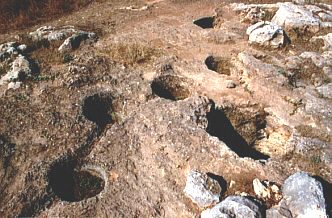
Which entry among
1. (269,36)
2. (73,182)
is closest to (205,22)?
(269,36)

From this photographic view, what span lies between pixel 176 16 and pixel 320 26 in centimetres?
753

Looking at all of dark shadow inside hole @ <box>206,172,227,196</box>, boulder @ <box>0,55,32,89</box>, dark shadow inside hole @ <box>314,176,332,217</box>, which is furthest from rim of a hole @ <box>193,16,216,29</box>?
dark shadow inside hole @ <box>314,176,332,217</box>

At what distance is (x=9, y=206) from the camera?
10664mm

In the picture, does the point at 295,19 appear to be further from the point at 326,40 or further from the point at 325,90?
the point at 325,90

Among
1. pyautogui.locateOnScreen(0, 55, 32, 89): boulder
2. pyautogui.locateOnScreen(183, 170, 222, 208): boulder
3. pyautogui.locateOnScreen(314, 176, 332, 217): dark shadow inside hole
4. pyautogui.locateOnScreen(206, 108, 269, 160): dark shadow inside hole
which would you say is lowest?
pyautogui.locateOnScreen(206, 108, 269, 160): dark shadow inside hole

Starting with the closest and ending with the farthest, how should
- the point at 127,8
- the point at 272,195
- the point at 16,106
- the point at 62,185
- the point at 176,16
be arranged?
the point at 272,195 < the point at 62,185 < the point at 16,106 < the point at 176,16 < the point at 127,8

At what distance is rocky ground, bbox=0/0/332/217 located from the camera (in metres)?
10.6

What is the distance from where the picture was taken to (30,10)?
2342cm

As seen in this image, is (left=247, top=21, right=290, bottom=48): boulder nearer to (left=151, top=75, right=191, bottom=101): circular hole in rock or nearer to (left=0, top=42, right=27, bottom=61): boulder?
(left=151, top=75, right=191, bottom=101): circular hole in rock

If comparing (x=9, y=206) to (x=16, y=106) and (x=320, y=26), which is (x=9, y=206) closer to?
(x=16, y=106)

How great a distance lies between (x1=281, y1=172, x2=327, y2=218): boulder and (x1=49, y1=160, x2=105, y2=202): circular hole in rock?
5.45 metres

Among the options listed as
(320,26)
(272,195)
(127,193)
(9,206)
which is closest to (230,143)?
(272,195)

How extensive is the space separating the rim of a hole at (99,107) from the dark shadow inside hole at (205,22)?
27.6 ft

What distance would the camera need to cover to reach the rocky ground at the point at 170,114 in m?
10.6
